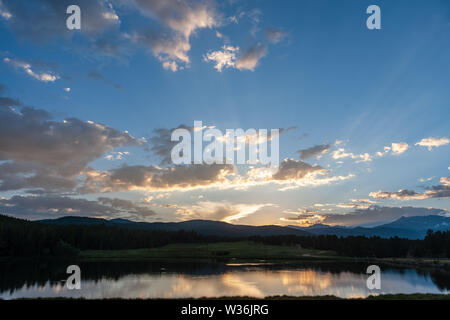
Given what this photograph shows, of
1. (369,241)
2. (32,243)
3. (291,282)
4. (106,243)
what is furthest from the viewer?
(106,243)

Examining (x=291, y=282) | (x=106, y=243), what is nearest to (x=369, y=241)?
(x=291, y=282)

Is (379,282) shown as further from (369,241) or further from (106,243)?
(106,243)
